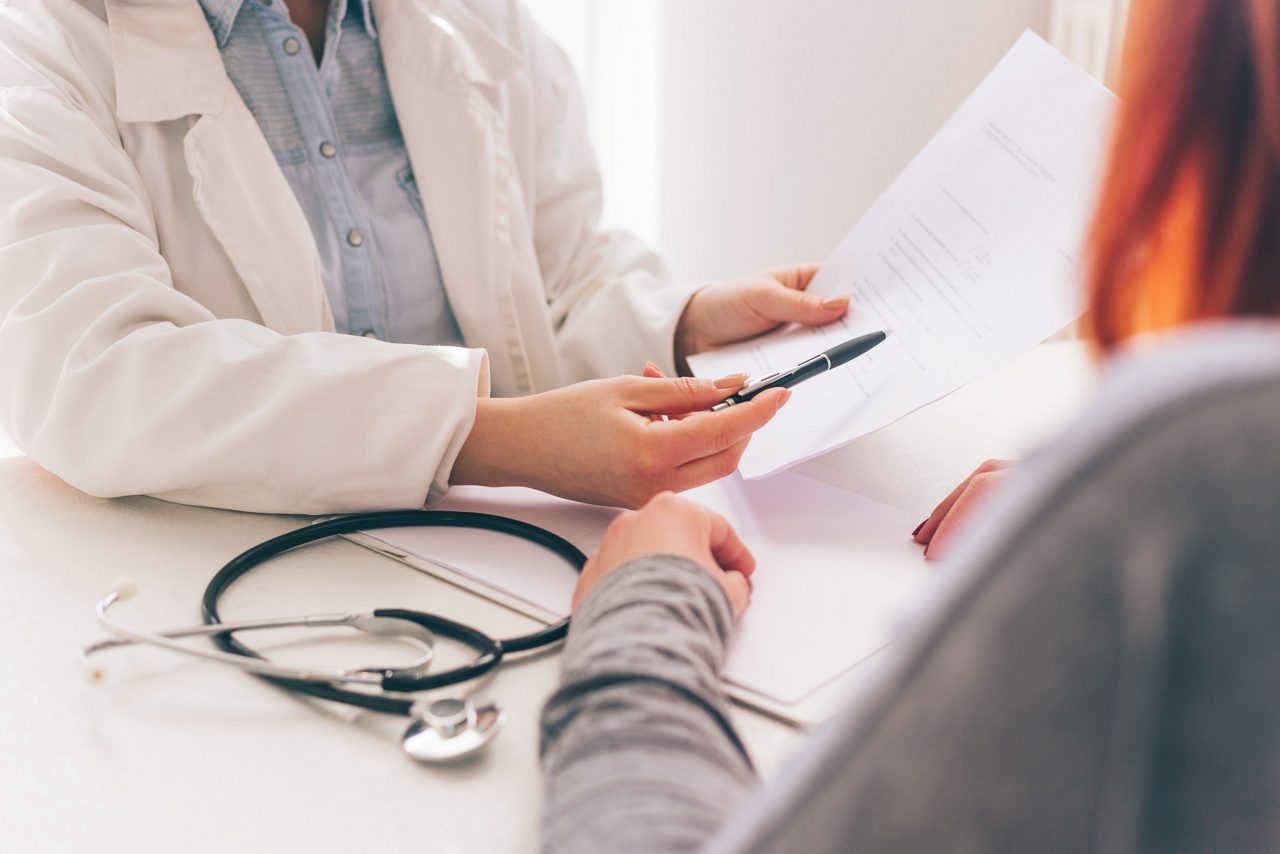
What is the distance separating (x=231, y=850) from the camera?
350 mm

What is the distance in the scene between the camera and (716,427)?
1.99ft

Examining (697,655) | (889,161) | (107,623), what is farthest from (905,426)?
(889,161)

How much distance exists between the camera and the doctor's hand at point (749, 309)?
80 cm

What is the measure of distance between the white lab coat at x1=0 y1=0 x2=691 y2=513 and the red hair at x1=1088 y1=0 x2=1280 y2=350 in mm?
446

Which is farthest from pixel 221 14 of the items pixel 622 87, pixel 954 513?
pixel 622 87

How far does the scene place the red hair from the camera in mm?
236

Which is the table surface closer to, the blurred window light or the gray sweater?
the gray sweater

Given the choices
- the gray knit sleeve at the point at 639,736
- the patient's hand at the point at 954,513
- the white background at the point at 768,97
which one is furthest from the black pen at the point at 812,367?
the white background at the point at 768,97

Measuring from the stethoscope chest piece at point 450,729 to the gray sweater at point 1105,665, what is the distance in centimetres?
18

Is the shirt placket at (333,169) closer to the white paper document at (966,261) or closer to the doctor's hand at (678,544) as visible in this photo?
the white paper document at (966,261)

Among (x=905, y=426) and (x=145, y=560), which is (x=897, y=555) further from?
(x=145, y=560)

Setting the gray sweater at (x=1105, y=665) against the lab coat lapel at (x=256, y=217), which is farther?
the lab coat lapel at (x=256, y=217)

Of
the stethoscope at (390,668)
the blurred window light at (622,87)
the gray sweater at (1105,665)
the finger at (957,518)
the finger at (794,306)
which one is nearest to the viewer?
the gray sweater at (1105,665)

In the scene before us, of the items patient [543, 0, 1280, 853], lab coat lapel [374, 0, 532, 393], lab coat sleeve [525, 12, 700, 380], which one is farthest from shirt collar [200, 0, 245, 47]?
patient [543, 0, 1280, 853]
